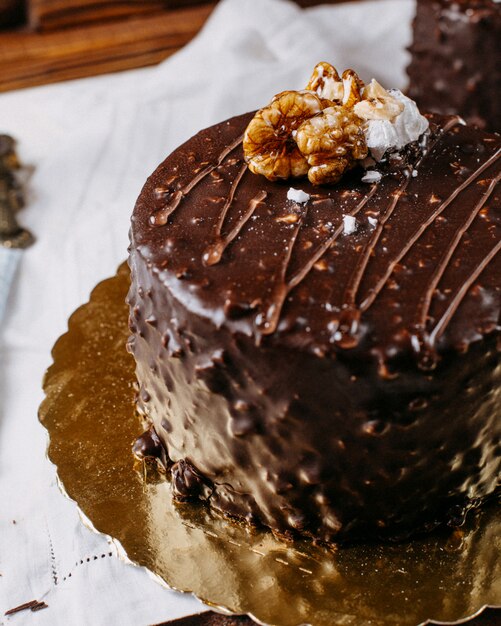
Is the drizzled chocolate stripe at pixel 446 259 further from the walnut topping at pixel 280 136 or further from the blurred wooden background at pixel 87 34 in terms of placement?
the blurred wooden background at pixel 87 34

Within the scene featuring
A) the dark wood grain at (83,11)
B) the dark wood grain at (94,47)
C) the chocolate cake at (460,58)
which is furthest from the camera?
the dark wood grain at (83,11)

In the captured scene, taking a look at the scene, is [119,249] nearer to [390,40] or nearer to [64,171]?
[64,171]

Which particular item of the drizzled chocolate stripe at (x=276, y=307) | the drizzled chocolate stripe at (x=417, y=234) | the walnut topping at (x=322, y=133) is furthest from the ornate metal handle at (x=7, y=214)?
the drizzled chocolate stripe at (x=417, y=234)

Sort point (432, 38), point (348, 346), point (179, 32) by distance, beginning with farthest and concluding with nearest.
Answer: point (179, 32)
point (432, 38)
point (348, 346)

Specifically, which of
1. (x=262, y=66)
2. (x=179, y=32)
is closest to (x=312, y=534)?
(x=262, y=66)

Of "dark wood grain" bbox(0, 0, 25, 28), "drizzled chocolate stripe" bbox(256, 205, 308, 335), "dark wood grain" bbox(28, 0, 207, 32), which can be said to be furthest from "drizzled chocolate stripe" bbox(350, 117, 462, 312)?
"dark wood grain" bbox(0, 0, 25, 28)

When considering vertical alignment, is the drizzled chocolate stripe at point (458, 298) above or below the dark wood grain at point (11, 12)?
above

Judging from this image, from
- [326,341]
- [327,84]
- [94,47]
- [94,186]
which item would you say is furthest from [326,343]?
[94,47]
